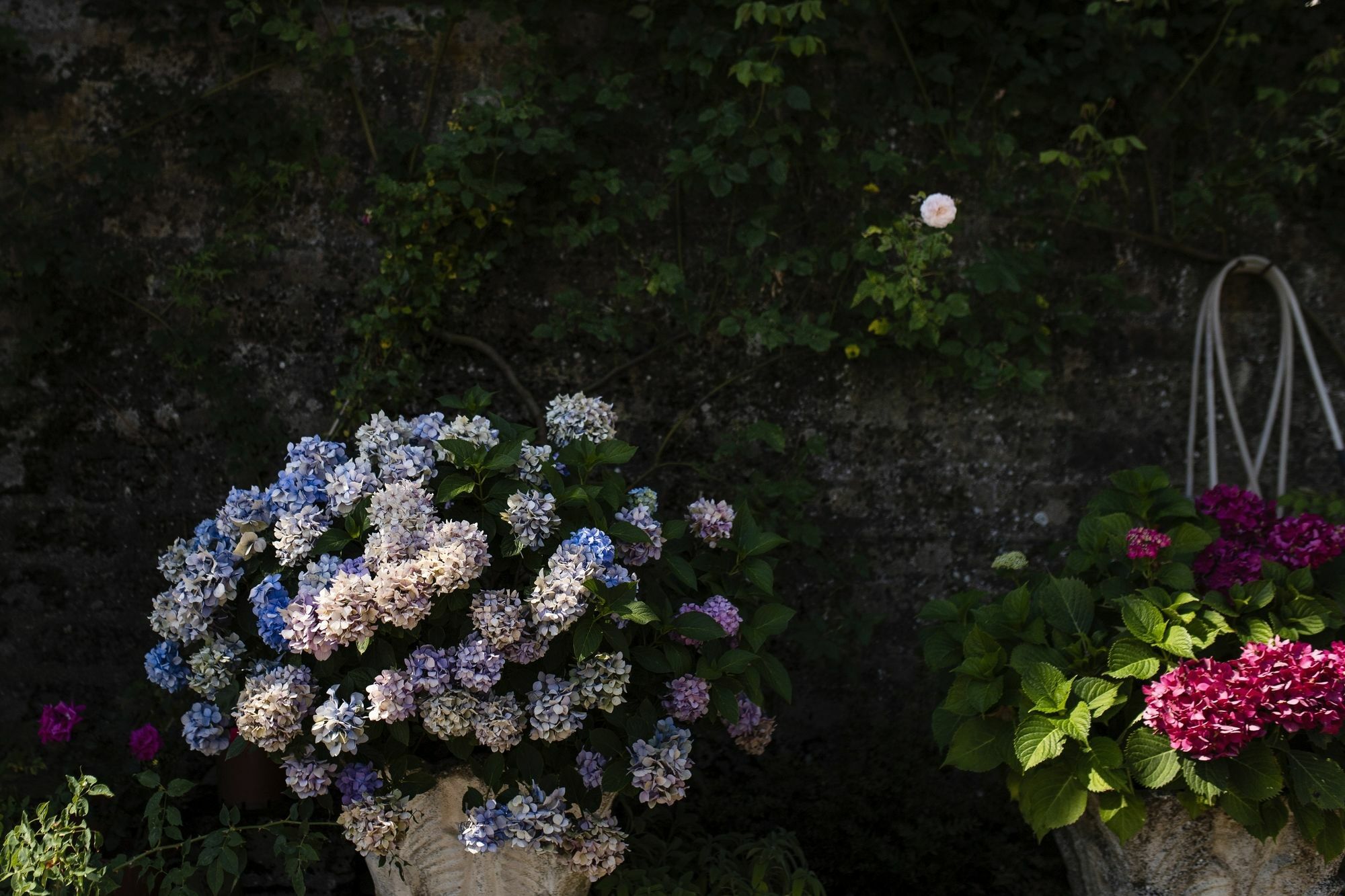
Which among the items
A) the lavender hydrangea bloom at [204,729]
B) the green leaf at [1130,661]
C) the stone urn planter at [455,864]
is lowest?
the stone urn planter at [455,864]

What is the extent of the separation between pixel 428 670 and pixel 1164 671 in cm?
135

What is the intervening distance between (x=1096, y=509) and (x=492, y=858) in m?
1.48

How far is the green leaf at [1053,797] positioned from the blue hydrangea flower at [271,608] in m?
1.41

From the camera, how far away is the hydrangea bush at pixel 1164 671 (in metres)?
1.99

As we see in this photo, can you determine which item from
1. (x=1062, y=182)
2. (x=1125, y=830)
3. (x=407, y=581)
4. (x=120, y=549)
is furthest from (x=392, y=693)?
(x=1062, y=182)

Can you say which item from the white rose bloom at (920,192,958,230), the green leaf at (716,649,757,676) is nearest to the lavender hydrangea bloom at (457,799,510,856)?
the green leaf at (716,649,757,676)

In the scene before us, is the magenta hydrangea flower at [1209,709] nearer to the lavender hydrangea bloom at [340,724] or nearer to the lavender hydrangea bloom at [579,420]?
the lavender hydrangea bloom at [579,420]

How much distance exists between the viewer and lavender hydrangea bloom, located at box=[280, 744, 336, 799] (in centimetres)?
204

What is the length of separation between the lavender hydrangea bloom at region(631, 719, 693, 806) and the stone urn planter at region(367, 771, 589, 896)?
23 centimetres

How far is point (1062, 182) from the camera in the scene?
311 centimetres

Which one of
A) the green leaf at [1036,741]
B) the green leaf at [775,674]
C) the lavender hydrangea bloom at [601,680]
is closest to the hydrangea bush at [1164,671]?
the green leaf at [1036,741]

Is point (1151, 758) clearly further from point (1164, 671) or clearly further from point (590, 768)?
point (590, 768)

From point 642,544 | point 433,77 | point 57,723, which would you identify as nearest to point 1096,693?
point 642,544

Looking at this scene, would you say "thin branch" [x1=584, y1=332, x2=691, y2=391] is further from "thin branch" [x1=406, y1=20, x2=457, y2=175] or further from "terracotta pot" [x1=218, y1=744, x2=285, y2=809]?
"terracotta pot" [x1=218, y1=744, x2=285, y2=809]
